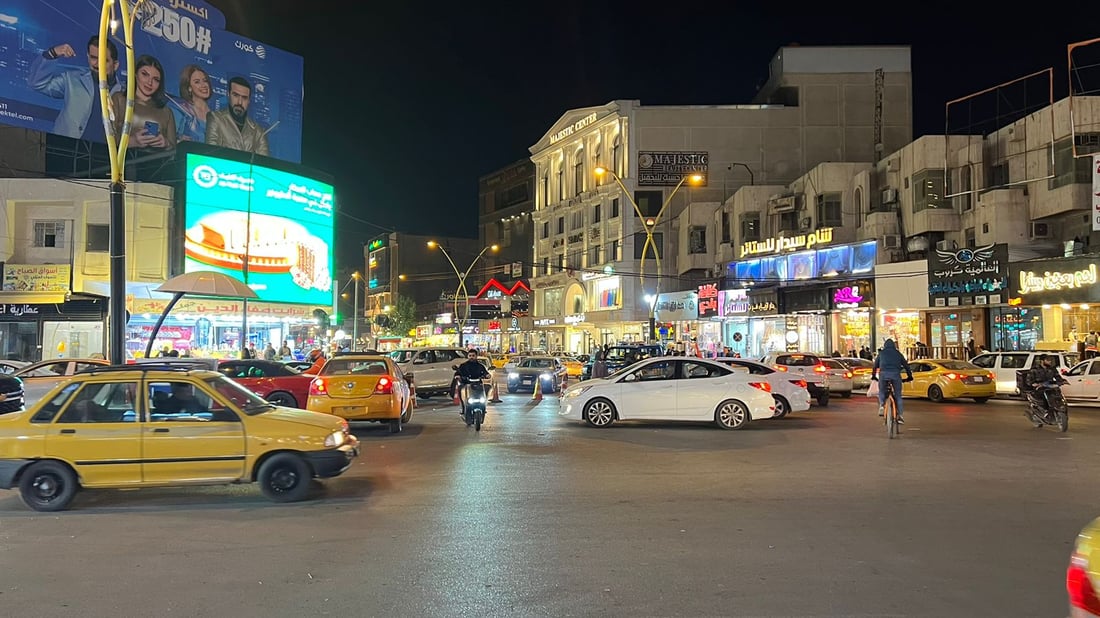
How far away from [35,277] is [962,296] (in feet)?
130

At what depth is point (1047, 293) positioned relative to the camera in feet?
89.6

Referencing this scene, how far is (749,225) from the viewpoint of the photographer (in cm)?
4566

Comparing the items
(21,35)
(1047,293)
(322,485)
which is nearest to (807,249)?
(1047,293)

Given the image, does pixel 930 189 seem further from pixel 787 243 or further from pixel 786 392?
pixel 786 392

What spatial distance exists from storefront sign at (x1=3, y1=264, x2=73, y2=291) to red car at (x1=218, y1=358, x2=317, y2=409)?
22333mm

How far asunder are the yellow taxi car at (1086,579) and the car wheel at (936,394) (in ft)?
70.0

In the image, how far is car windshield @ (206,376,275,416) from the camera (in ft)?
29.8

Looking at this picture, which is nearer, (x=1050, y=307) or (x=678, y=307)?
(x=1050, y=307)

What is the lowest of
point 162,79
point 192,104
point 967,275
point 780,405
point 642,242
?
point 780,405

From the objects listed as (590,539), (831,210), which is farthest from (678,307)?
(590,539)

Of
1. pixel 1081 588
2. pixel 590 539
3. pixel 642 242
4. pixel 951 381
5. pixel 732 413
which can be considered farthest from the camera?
pixel 642 242

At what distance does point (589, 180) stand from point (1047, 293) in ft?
141

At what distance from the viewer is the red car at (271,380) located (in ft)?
58.4

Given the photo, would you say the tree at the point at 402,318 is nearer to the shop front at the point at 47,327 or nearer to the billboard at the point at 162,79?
the billboard at the point at 162,79
